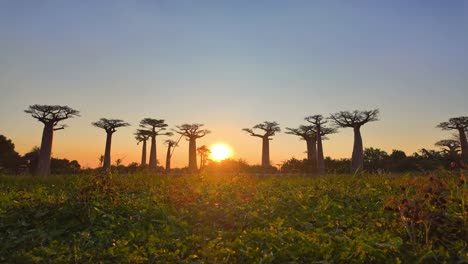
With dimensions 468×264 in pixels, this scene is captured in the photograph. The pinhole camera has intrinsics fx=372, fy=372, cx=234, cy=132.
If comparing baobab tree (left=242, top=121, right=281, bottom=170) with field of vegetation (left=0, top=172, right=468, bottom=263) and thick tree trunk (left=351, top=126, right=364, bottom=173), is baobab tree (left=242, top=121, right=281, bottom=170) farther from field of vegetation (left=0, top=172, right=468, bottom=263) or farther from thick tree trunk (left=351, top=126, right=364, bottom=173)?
field of vegetation (left=0, top=172, right=468, bottom=263)

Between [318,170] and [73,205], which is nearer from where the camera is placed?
[73,205]

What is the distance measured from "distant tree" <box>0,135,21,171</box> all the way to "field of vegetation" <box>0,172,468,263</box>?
117ft

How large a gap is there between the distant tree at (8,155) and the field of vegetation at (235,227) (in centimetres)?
3579

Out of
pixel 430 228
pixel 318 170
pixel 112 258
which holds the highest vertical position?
pixel 318 170

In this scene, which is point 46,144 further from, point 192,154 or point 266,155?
point 266,155

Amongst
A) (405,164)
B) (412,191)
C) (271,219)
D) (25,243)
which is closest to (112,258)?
(25,243)

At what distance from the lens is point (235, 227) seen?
4.82 m

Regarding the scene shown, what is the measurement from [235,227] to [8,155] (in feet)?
131

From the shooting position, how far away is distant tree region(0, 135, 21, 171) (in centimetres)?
3688

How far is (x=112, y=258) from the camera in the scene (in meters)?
3.58

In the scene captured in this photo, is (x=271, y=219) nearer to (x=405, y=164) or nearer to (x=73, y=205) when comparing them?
(x=73, y=205)

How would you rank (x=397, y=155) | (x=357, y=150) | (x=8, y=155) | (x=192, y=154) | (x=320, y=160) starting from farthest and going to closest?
(x=397, y=155) < (x=8, y=155) < (x=192, y=154) < (x=320, y=160) < (x=357, y=150)

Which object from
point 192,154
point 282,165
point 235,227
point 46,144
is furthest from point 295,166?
point 235,227

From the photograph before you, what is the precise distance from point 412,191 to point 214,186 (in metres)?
3.82
